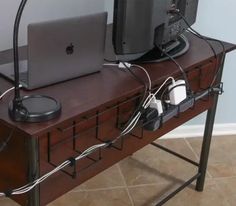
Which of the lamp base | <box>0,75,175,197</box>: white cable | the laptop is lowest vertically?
<box>0,75,175,197</box>: white cable

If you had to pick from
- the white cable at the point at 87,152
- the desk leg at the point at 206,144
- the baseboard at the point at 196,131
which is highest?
the white cable at the point at 87,152

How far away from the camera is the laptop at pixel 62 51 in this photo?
4.20ft

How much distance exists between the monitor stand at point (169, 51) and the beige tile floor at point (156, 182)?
75 centimetres

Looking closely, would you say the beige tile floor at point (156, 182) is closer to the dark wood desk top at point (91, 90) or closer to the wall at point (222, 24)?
the wall at point (222, 24)

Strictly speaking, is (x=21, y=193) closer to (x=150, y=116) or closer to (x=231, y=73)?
(x=150, y=116)

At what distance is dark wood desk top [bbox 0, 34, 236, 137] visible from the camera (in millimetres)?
1194

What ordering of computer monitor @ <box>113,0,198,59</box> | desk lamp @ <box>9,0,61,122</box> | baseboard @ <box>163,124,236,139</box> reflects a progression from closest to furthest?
desk lamp @ <box>9,0,61,122</box>, computer monitor @ <box>113,0,198,59</box>, baseboard @ <box>163,124,236,139</box>

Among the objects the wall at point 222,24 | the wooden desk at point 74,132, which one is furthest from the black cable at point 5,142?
the wall at point 222,24

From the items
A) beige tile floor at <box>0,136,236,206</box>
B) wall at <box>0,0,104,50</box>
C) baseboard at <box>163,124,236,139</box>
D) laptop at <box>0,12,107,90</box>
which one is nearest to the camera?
laptop at <box>0,12,107,90</box>

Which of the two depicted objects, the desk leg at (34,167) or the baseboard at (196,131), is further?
the baseboard at (196,131)

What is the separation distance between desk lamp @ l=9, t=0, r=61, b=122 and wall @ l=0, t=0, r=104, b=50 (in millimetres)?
693

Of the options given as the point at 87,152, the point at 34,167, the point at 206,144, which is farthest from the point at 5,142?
the point at 206,144

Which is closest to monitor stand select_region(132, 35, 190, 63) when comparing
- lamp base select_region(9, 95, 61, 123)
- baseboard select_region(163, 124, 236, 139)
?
lamp base select_region(9, 95, 61, 123)

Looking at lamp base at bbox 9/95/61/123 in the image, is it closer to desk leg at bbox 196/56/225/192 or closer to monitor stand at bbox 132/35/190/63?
monitor stand at bbox 132/35/190/63
